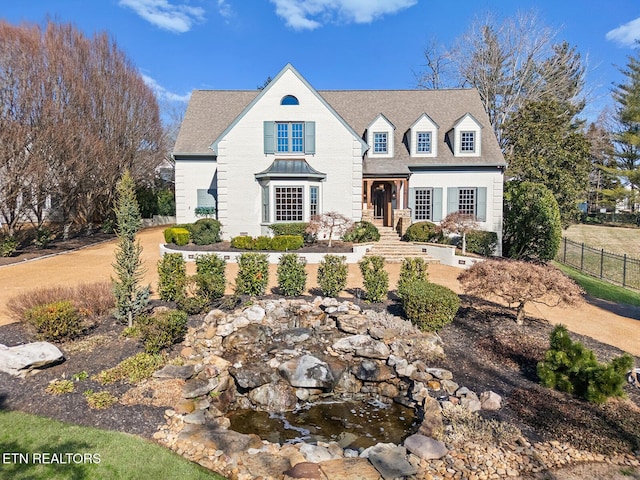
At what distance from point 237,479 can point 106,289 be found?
8.12 metres

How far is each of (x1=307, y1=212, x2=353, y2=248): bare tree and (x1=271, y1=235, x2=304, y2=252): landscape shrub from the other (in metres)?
1.00

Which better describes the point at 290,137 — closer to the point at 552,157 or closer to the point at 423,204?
the point at 423,204

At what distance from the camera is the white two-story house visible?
71.1 feet

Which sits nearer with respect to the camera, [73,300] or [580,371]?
[580,371]

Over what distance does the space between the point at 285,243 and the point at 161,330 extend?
11.1 meters

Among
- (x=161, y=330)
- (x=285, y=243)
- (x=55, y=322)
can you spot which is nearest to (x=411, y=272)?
(x=161, y=330)

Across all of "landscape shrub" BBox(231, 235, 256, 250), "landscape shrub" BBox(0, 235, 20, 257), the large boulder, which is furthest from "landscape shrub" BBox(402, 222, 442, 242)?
"landscape shrub" BBox(0, 235, 20, 257)

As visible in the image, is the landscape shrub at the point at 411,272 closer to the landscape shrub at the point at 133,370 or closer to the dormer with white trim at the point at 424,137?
the landscape shrub at the point at 133,370

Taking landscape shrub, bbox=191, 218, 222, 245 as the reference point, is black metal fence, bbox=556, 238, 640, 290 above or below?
below

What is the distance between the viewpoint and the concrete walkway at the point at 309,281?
1100 centimetres

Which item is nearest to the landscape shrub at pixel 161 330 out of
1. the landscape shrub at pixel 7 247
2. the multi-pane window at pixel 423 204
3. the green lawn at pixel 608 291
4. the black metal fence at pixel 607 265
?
the landscape shrub at pixel 7 247

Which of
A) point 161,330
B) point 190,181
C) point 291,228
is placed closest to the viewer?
point 161,330

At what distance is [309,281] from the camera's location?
1478 cm

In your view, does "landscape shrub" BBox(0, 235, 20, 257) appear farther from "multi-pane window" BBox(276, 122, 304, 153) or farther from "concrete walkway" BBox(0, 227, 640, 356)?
"multi-pane window" BBox(276, 122, 304, 153)
